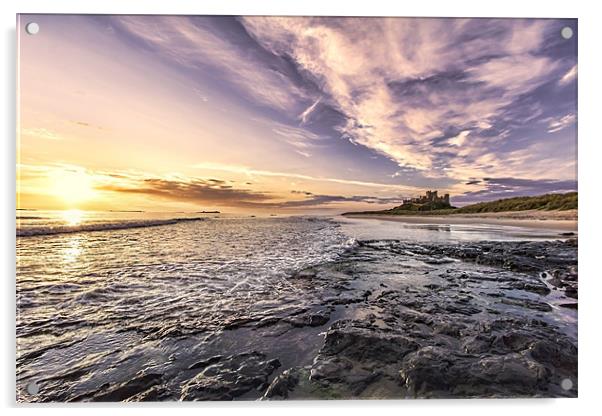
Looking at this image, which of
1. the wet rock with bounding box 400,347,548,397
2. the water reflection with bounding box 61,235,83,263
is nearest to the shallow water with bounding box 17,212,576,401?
the water reflection with bounding box 61,235,83,263

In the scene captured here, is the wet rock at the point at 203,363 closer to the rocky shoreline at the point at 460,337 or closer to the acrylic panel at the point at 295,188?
the acrylic panel at the point at 295,188

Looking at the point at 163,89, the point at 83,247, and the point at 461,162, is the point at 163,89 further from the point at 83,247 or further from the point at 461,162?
the point at 461,162

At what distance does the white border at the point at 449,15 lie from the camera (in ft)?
7.55

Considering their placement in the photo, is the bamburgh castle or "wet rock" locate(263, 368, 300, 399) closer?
"wet rock" locate(263, 368, 300, 399)

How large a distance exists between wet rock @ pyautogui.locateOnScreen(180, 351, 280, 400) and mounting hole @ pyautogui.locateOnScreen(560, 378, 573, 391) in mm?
2213

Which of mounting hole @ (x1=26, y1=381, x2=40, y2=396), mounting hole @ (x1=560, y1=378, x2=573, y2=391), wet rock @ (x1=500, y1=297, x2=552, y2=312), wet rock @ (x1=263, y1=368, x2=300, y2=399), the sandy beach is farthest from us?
the sandy beach

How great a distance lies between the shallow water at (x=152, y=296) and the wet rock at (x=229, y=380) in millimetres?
74

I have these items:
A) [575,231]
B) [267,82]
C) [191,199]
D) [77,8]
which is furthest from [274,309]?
[77,8]

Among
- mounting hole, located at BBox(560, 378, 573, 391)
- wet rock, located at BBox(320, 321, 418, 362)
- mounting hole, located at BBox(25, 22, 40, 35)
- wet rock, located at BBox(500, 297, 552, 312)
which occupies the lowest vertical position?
mounting hole, located at BBox(560, 378, 573, 391)

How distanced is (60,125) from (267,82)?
5.80ft

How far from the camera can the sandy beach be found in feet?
8.26

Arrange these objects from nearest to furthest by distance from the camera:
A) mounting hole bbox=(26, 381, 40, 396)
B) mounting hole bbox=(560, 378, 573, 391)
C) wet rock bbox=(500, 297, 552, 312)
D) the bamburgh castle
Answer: mounting hole bbox=(26, 381, 40, 396) < mounting hole bbox=(560, 378, 573, 391) < wet rock bbox=(500, 297, 552, 312) < the bamburgh castle

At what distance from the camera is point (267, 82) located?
104 inches

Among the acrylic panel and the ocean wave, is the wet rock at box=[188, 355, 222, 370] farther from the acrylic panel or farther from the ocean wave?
the ocean wave
